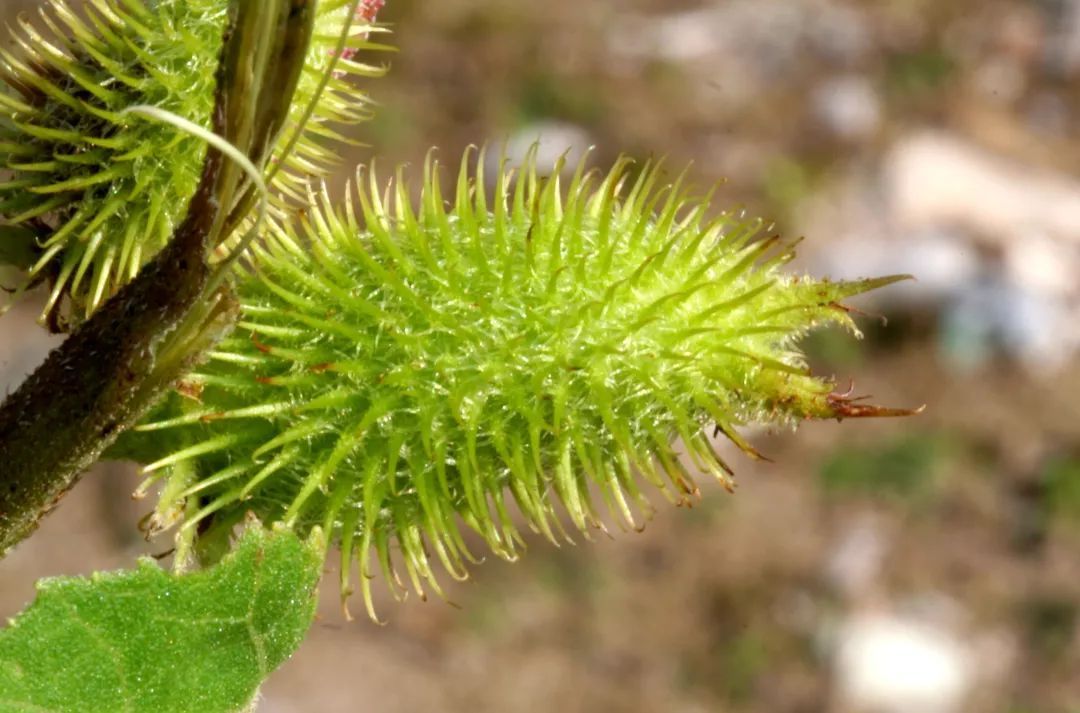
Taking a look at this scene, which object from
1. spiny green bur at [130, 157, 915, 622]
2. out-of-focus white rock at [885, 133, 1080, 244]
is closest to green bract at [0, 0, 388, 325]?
spiny green bur at [130, 157, 915, 622]

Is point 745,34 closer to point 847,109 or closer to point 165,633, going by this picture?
point 847,109

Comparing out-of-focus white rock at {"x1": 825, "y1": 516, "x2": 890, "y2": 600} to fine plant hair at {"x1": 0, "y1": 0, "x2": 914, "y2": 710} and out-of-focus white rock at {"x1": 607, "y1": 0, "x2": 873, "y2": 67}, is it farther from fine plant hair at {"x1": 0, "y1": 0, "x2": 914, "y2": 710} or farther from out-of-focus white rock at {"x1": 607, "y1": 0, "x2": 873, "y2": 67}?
fine plant hair at {"x1": 0, "y1": 0, "x2": 914, "y2": 710}

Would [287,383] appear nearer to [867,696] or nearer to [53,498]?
[53,498]

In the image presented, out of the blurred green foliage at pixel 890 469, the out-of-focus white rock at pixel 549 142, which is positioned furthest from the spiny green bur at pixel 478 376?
the out-of-focus white rock at pixel 549 142

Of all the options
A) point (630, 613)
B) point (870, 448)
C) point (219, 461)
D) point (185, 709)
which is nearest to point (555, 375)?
point (219, 461)

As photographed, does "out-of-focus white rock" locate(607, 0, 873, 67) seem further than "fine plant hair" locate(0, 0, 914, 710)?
Yes

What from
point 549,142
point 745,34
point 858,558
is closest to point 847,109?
point 745,34
